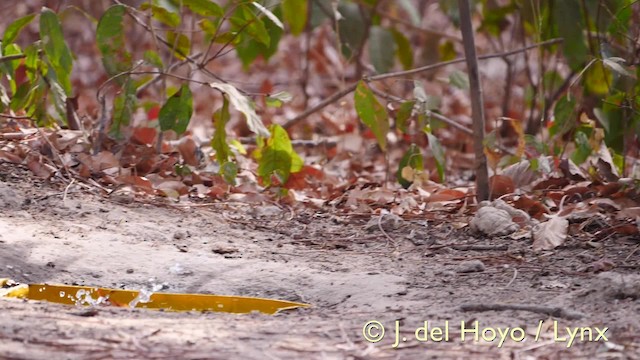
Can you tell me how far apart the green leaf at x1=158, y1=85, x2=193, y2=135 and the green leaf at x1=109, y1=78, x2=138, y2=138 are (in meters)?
0.14

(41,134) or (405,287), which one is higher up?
(41,134)

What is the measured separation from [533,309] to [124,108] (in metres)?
1.70

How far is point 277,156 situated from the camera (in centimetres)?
344

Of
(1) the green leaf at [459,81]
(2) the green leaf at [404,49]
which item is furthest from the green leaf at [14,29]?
(2) the green leaf at [404,49]

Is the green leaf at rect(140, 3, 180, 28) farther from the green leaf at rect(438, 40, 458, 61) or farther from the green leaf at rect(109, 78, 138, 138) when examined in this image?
the green leaf at rect(438, 40, 458, 61)

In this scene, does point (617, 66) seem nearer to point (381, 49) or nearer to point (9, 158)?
point (381, 49)

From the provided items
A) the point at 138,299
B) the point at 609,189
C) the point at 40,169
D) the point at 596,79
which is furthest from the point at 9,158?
the point at 596,79

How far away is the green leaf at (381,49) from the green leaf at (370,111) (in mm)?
1254

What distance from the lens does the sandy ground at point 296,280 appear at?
2.05m

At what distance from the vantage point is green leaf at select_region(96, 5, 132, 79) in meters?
3.46

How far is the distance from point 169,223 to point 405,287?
88 centimetres

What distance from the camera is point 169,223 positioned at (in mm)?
3123

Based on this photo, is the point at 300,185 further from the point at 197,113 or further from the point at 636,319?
the point at 197,113

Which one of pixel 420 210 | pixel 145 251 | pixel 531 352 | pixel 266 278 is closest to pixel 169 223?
pixel 145 251
